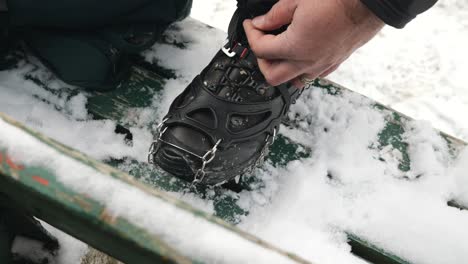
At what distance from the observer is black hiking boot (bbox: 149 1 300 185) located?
88cm

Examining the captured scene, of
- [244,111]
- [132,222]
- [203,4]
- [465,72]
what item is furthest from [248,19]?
[465,72]

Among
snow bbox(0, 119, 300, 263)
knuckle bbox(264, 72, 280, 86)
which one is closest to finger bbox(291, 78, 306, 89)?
knuckle bbox(264, 72, 280, 86)

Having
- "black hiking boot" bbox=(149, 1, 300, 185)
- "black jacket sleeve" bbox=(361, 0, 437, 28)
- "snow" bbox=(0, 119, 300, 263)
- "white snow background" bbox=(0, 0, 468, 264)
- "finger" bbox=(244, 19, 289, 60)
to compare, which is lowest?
"white snow background" bbox=(0, 0, 468, 264)

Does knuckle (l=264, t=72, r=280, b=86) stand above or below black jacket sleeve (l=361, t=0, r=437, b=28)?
below

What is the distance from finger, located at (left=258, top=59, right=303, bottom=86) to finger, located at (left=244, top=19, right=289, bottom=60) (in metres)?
0.02

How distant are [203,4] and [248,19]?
0.96 metres

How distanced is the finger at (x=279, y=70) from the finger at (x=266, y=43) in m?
0.02

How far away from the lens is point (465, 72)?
1725 millimetres

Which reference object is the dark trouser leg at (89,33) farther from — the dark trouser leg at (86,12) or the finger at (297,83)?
the finger at (297,83)

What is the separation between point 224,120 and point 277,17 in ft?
0.75

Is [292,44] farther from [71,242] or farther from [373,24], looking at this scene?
[71,242]

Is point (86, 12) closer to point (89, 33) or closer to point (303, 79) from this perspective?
point (89, 33)

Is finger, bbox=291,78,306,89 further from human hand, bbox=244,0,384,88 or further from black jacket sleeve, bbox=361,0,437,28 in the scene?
black jacket sleeve, bbox=361,0,437,28

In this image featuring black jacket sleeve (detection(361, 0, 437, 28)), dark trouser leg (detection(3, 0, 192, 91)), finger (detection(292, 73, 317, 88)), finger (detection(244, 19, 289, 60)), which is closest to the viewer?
black jacket sleeve (detection(361, 0, 437, 28))
